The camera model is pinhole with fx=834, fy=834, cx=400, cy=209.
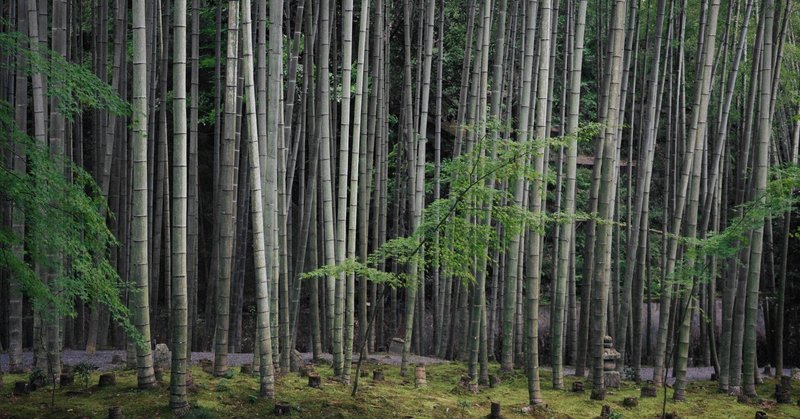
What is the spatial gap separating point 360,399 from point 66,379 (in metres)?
2.53

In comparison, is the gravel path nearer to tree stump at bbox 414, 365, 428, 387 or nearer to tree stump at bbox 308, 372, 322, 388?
tree stump at bbox 414, 365, 428, 387

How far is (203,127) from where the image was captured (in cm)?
1620

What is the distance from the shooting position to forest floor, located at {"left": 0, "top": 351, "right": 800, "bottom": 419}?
21.2 ft

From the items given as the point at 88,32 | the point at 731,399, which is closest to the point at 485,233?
the point at 731,399

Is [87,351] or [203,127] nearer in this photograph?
[87,351]

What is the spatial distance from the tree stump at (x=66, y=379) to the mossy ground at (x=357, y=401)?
0.05 metres

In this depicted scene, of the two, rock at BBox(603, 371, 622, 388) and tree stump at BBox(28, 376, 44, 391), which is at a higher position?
tree stump at BBox(28, 376, 44, 391)

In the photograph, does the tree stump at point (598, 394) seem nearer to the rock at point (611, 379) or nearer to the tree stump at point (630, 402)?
the tree stump at point (630, 402)

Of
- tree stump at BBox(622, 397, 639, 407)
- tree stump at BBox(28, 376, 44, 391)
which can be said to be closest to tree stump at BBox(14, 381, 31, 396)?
tree stump at BBox(28, 376, 44, 391)

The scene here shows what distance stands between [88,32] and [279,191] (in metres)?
9.52

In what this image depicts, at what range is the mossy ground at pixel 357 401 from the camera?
6.42 meters

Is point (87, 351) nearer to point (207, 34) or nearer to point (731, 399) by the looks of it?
point (207, 34)

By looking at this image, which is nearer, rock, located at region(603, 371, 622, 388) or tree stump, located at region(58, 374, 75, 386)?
tree stump, located at region(58, 374, 75, 386)

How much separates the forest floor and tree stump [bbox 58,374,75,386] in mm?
53
